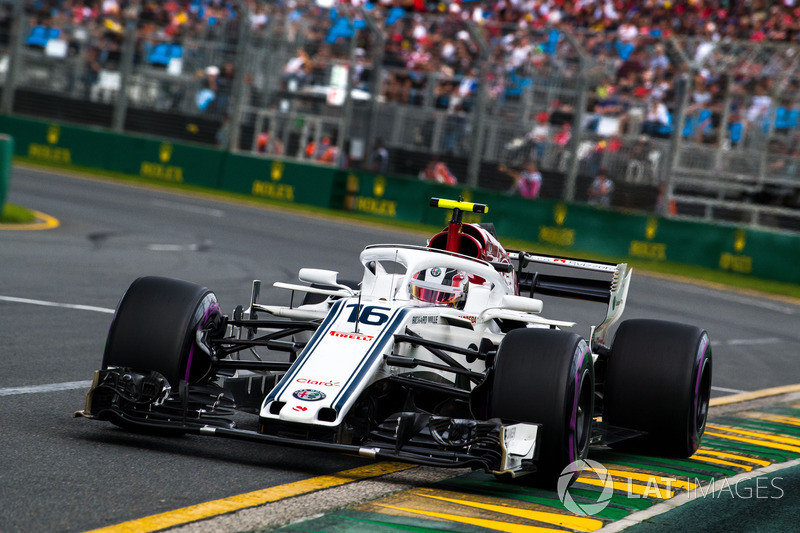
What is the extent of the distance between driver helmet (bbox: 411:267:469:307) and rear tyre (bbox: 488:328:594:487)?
49.6 inches

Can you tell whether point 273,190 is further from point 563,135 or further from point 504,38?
point 563,135

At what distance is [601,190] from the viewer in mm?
23234

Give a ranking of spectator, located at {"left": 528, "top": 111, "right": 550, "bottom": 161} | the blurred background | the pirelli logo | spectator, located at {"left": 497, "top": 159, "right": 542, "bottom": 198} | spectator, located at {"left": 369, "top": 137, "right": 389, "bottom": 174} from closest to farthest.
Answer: the pirelli logo < the blurred background < spectator, located at {"left": 528, "top": 111, "right": 550, "bottom": 161} < spectator, located at {"left": 497, "top": 159, "right": 542, "bottom": 198} < spectator, located at {"left": 369, "top": 137, "right": 389, "bottom": 174}

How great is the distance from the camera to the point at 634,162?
2316cm

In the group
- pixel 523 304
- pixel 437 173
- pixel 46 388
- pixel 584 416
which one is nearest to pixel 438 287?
pixel 523 304

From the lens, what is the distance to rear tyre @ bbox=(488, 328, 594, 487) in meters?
5.52

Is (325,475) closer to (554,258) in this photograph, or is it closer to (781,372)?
(554,258)

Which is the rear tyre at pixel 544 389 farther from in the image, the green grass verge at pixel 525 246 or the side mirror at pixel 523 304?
the green grass verge at pixel 525 246

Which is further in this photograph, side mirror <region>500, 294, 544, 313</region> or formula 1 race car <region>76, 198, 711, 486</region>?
side mirror <region>500, 294, 544, 313</region>

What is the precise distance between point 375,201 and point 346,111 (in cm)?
214

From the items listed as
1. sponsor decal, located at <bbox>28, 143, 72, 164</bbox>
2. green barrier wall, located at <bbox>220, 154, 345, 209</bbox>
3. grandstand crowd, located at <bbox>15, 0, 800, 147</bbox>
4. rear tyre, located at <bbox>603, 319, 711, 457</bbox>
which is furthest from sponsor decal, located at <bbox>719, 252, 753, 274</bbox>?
rear tyre, located at <bbox>603, 319, 711, 457</bbox>

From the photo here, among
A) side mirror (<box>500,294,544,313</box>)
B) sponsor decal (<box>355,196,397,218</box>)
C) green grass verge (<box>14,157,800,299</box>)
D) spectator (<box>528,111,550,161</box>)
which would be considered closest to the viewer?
side mirror (<box>500,294,544,313</box>)

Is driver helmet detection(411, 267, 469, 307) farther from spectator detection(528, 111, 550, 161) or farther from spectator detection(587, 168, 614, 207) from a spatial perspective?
spectator detection(528, 111, 550, 161)

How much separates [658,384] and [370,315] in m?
1.88
